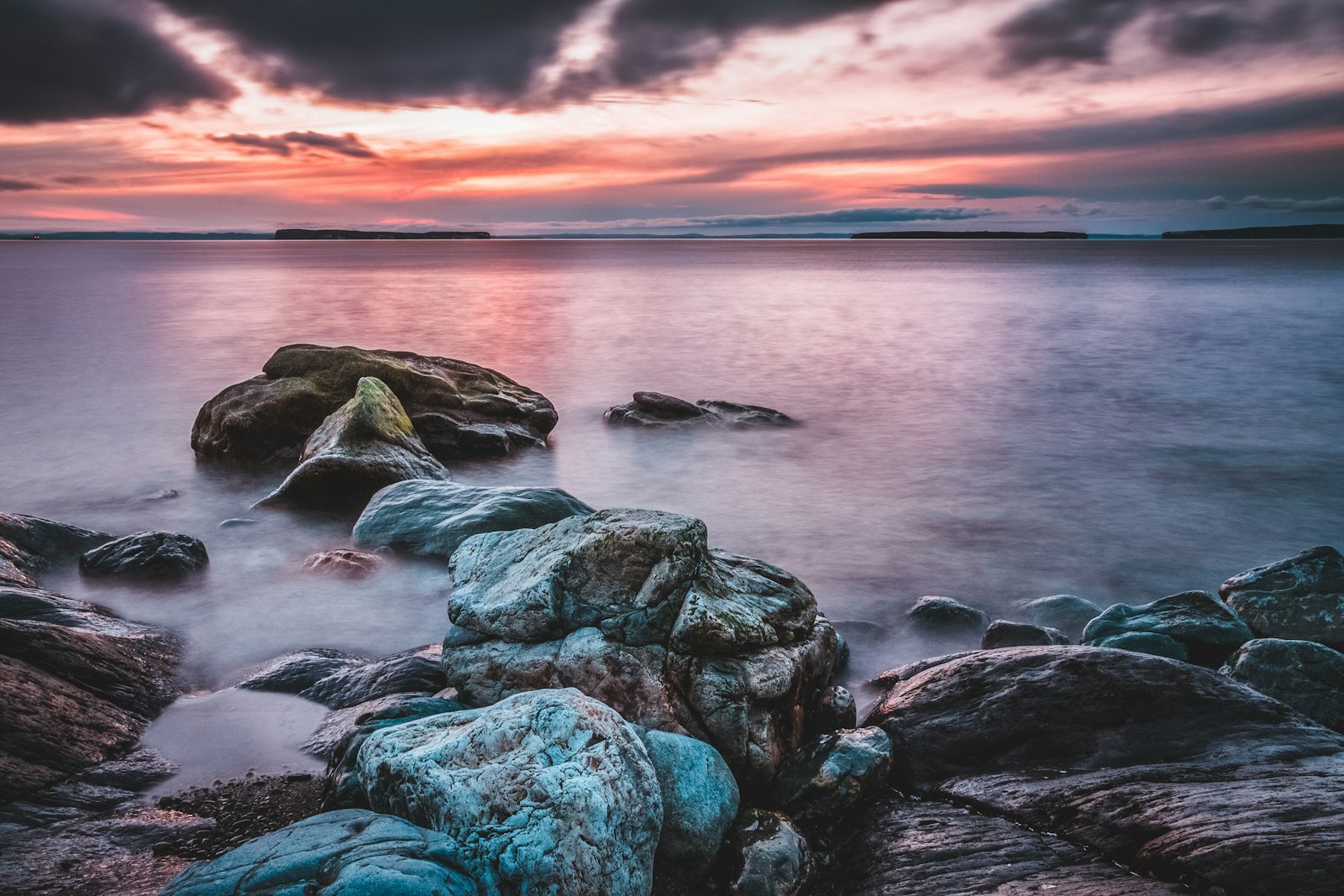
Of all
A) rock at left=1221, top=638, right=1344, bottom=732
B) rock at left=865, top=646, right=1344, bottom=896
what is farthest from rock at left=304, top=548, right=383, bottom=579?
rock at left=1221, top=638, right=1344, bottom=732

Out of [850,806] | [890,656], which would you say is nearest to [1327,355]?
[890,656]

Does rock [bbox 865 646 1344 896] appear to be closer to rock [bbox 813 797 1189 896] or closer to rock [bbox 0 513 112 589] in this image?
rock [bbox 813 797 1189 896]

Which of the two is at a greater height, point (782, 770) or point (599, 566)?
point (599, 566)

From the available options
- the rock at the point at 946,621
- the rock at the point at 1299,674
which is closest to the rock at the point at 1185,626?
the rock at the point at 1299,674

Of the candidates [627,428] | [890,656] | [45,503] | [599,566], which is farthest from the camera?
[627,428]

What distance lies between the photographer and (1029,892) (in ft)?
11.4

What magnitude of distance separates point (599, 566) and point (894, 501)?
7.08 metres

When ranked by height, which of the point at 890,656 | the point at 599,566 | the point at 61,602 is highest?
the point at 599,566

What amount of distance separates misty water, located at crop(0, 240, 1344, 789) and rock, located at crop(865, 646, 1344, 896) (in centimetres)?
161

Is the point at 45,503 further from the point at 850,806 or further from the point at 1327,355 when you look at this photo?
the point at 1327,355

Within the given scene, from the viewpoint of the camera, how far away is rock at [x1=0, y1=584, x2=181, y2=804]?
167 inches

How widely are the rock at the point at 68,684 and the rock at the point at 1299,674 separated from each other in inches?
261

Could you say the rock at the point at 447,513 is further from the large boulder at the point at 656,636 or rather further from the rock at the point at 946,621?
the rock at the point at 946,621

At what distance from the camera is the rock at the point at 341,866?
293 centimetres
